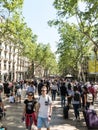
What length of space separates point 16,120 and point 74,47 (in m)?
47.6

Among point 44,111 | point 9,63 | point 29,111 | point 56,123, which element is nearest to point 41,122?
point 44,111

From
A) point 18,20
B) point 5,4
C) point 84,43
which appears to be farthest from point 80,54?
point 5,4

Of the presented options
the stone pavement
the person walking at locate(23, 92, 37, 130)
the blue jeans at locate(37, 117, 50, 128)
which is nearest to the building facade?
the stone pavement

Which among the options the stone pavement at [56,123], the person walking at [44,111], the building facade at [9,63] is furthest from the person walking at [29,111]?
the building facade at [9,63]

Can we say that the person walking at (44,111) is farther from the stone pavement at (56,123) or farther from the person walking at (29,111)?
the stone pavement at (56,123)

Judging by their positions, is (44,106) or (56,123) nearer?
(44,106)

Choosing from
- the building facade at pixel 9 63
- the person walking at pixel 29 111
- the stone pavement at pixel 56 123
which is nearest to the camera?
the person walking at pixel 29 111

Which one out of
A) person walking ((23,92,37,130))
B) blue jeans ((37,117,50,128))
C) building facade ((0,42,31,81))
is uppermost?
building facade ((0,42,31,81))

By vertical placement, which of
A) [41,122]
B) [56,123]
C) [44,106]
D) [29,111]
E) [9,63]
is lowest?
[56,123]

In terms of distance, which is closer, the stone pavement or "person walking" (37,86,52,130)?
"person walking" (37,86,52,130)

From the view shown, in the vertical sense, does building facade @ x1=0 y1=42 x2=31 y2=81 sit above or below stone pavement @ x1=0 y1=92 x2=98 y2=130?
above

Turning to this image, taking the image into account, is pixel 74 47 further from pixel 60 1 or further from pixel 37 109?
pixel 37 109

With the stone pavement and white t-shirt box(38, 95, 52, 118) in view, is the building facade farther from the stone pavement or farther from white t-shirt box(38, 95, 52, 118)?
white t-shirt box(38, 95, 52, 118)

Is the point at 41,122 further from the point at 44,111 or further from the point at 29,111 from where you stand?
the point at 29,111
